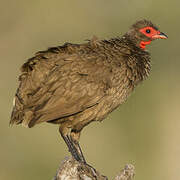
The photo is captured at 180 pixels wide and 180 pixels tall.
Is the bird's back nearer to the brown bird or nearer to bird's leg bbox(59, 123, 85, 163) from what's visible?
the brown bird

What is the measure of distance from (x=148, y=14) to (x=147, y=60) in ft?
69.0

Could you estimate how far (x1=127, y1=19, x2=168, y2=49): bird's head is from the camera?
11039 millimetres

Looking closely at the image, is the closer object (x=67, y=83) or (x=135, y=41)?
(x=67, y=83)

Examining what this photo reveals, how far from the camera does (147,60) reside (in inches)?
420

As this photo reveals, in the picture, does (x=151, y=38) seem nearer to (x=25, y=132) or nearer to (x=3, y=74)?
(x=25, y=132)

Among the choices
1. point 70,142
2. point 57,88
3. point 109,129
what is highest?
point 57,88

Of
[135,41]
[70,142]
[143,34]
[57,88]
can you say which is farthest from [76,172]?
[143,34]

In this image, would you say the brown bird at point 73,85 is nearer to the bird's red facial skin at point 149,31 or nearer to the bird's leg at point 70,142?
the bird's leg at point 70,142

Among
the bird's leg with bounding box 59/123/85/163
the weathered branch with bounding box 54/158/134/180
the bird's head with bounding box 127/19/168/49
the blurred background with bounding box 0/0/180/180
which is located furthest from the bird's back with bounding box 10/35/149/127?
the blurred background with bounding box 0/0/180/180

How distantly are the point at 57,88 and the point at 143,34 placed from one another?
2.14 meters

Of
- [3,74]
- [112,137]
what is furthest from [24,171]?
[3,74]

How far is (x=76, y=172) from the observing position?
8.45 metres

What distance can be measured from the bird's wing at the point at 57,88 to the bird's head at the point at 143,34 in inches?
54.9

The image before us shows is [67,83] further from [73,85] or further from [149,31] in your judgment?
[149,31]
